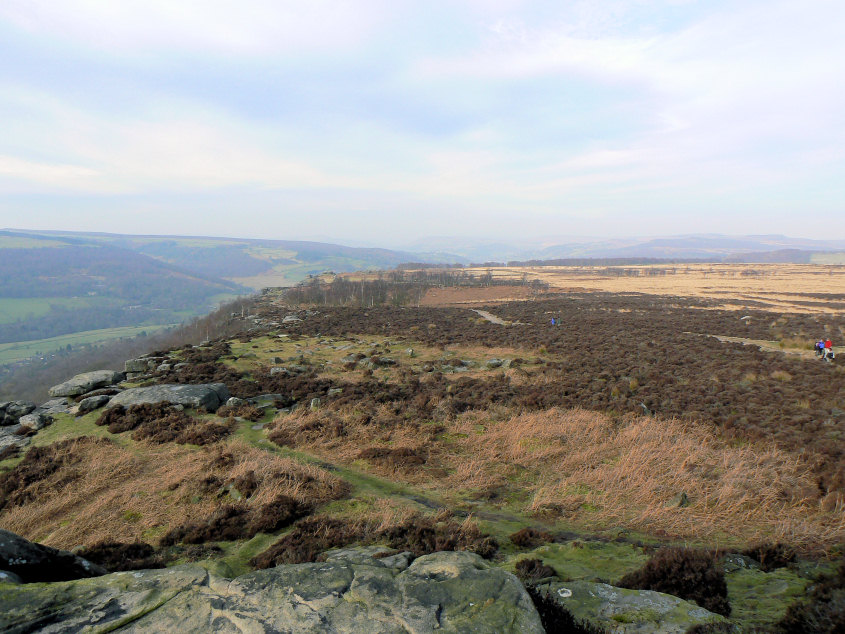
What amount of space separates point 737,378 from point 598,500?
640 inches

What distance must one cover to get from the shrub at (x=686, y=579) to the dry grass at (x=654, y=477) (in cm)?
227

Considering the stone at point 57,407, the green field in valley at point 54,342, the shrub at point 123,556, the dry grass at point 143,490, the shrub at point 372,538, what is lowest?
the green field in valley at point 54,342

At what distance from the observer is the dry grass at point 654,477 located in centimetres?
812

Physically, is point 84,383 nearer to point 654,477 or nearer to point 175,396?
point 175,396

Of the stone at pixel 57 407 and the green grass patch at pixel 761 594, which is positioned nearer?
the green grass patch at pixel 761 594

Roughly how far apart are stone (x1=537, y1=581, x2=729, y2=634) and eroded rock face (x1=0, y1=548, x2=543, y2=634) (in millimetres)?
996

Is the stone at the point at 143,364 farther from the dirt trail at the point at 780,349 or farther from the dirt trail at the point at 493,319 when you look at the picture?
the dirt trail at the point at 780,349

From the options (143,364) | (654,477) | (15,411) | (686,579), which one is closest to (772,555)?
(686,579)

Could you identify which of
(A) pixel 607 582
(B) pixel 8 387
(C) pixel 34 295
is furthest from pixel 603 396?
(C) pixel 34 295

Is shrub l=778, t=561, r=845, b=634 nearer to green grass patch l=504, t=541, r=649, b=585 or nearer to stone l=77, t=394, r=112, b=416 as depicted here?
green grass patch l=504, t=541, r=649, b=585

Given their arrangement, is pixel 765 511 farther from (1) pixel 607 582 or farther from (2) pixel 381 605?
(2) pixel 381 605

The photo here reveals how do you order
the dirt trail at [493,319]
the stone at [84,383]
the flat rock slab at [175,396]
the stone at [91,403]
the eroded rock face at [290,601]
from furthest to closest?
the dirt trail at [493,319], the stone at [84,383], the flat rock slab at [175,396], the stone at [91,403], the eroded rock face at [290,601]

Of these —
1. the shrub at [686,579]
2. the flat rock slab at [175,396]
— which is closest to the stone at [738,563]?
the shrub at [686,579]

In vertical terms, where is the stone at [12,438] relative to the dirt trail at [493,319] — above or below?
below
